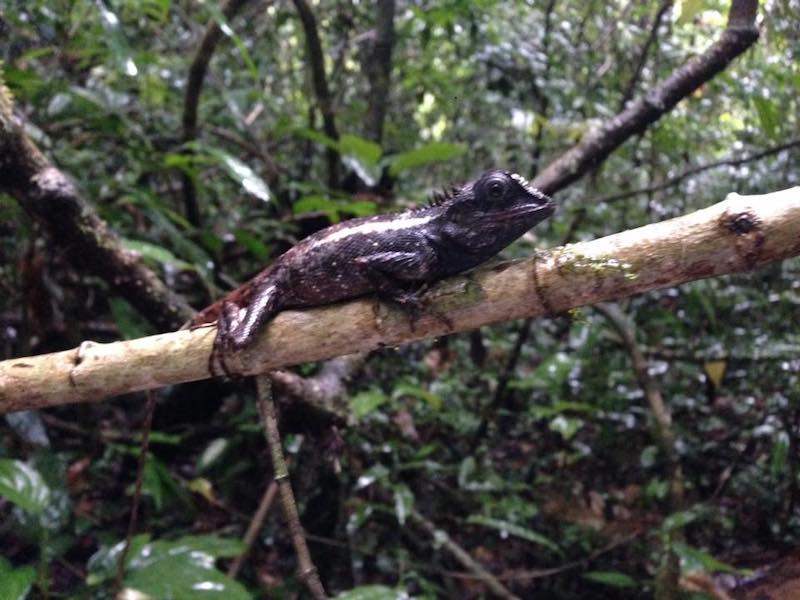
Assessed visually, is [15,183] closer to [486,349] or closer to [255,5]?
[486,349]

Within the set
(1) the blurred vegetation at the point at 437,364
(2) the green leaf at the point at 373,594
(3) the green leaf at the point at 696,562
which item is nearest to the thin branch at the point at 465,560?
(1) the blurred vegetation at the point at 437,364

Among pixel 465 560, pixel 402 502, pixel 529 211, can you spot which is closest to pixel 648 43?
pixel 529 211

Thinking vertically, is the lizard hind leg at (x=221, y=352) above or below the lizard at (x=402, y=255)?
below

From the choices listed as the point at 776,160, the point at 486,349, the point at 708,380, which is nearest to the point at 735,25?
the point at 776,160

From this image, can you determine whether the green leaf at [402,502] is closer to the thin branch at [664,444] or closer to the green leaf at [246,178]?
the thin branch at [664,444]

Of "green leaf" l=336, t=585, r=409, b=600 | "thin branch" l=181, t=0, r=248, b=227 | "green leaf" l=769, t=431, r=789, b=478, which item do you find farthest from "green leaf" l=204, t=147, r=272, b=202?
"green leaf" l=769, t=431, r=789, b=478

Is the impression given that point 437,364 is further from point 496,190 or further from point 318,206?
point 496,190

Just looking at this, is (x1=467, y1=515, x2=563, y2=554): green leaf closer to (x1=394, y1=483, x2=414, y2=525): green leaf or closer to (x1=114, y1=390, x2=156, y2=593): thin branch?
(x1=394, y1=483, x2=414, y2=525): green leaf
